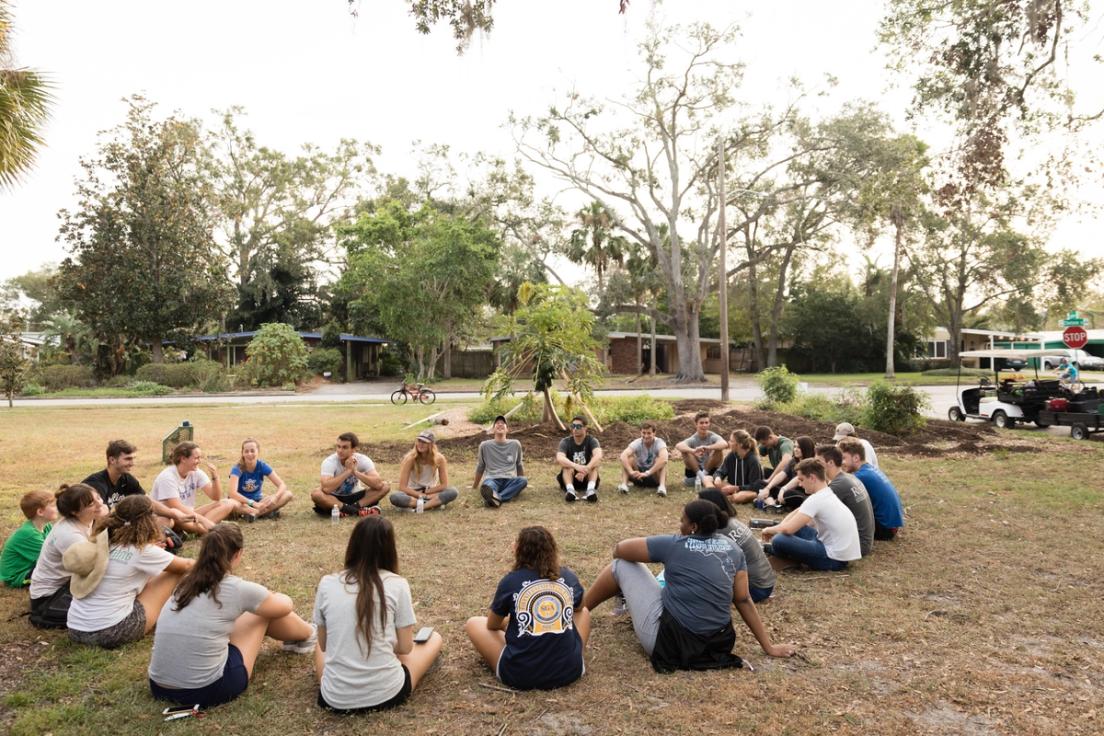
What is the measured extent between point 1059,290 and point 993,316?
11125 millimetres

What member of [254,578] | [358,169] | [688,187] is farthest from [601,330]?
[254,578]

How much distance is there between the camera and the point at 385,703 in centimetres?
377

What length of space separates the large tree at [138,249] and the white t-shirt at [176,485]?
34.0 meters

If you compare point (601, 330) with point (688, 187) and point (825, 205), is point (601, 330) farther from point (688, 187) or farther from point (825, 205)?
point (825, 205)

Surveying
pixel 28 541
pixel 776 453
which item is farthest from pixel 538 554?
pixel 776 453

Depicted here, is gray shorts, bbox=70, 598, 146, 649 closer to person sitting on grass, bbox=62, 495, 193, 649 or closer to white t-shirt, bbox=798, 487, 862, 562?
person sitting on grass, bbox=62, 495, 193, 649

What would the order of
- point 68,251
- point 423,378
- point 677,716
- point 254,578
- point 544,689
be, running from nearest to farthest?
point 677,716 → point 544,689 → point 254,578 → point 68,251 → point 423,378

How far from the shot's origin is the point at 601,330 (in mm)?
42656

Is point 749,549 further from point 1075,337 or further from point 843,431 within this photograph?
point 1075,337

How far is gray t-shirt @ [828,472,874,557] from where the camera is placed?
6371 mm

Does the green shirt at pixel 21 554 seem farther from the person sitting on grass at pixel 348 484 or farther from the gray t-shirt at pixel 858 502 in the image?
the gray t-shirt at pixel 858 502

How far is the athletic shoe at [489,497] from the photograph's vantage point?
8.81 metres

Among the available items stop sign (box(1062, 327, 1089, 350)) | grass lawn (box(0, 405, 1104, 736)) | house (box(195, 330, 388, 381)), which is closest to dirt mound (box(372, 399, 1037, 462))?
stop sign (box(1062, 327, 1089, 350))

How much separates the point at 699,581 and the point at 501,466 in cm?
523
